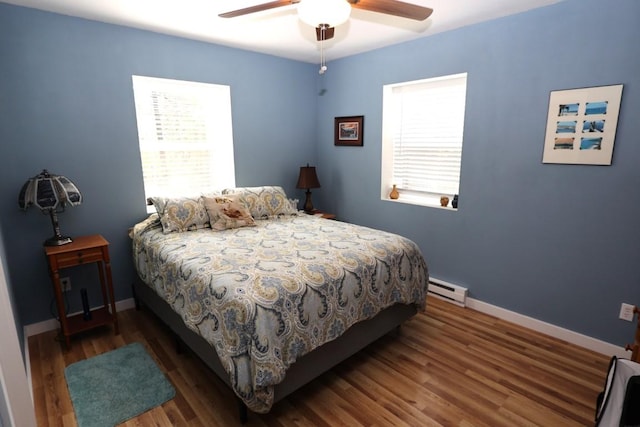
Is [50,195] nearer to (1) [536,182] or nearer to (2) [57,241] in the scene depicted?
(2) [57,241]

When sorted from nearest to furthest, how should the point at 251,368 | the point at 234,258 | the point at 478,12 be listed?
1. the point at 251,368
2. the point at 234,258
3. the point at 478,12

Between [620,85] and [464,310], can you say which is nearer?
[620,85]

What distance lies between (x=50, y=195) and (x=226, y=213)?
1.21 meters

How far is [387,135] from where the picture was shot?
11.7 ft

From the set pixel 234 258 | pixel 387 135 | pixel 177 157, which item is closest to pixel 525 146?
pixel 387 135

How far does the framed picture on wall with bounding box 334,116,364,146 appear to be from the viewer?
3.73m

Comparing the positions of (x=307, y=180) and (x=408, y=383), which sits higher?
(x=307, y=180)

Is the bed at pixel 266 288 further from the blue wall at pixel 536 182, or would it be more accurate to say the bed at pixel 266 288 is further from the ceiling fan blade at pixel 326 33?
the ceiling fan blade at pixel 326 33

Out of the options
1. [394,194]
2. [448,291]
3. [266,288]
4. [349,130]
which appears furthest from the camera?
[349,130]

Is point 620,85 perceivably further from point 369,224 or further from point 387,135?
point 369,224

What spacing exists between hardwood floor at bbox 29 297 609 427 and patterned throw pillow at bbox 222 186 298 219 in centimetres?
130

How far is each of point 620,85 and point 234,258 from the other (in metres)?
2.68

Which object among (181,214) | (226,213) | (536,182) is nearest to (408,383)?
(536,182)

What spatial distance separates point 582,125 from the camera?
2287 millimetres
